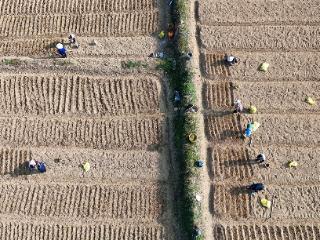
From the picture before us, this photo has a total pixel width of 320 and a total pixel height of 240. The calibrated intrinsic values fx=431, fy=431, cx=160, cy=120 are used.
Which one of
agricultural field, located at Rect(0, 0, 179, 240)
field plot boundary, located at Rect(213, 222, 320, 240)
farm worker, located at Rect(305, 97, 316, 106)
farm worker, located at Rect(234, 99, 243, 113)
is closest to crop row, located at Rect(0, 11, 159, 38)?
agricultural field, located at Rect(0, 0, 179, 240)

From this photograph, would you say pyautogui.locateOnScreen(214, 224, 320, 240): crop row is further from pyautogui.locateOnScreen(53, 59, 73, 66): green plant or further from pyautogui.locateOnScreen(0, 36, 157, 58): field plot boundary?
pyautogui.locateOnScreen(53, 59, 73, 66): green plant

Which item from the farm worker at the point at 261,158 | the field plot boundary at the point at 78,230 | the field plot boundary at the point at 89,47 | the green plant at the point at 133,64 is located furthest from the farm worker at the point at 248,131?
the field plot boundary at the point at 89,47

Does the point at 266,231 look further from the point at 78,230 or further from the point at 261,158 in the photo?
the point at 78,230

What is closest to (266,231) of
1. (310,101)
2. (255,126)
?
(255,126)

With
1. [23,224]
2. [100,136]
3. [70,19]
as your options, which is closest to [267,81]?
[100,136]

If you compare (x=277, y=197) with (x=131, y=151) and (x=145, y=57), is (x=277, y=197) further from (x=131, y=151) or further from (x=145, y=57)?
(x=145, y=57)
